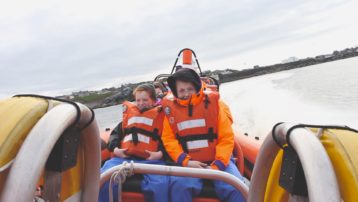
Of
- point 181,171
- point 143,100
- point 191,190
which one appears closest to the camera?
point 181,171

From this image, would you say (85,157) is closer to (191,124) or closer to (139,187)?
(139,187)

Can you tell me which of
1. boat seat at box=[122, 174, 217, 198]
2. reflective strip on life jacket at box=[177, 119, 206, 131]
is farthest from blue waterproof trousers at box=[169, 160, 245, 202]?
reflective strip on life jacket at box=[177, 119, 206, 131]

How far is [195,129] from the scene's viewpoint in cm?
246

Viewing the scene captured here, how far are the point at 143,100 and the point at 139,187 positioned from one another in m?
0.74

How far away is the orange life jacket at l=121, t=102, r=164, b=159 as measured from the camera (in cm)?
252

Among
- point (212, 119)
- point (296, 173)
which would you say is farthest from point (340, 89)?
point (296, 173)

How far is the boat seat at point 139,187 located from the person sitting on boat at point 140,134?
0.25 metres

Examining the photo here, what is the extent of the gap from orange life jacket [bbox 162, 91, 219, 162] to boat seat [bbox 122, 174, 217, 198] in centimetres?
28

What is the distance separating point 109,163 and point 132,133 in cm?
27

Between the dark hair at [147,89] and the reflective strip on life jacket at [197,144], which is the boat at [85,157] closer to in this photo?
the reflective strip on life jacket at [197,144]

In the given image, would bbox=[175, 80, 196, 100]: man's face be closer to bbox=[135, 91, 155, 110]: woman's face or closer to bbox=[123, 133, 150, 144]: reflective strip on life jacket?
bbox=[135, 91, 155, 110]: woman's face

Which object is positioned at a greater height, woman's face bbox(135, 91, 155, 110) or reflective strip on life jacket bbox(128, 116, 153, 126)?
woman's face bbox(135, 91, 155, 110)

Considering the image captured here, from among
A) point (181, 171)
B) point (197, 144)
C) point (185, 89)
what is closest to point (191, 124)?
point (197, 144)

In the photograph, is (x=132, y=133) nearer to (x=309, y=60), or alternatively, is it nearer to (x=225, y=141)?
(x=225, y=141)
